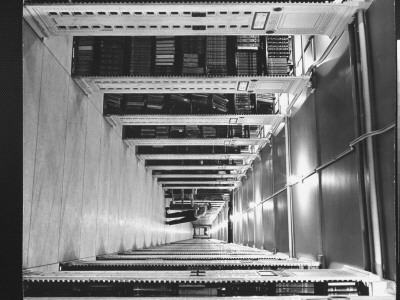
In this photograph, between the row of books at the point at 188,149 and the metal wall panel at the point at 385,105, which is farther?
the row of books at the point at 188,149

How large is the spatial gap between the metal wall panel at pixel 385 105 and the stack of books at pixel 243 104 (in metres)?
2.33

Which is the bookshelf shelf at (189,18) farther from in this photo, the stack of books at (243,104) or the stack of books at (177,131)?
the stack of books at (177,131)

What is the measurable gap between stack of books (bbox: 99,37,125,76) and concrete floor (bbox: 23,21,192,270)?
299 millimetres

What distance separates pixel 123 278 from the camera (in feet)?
7.77

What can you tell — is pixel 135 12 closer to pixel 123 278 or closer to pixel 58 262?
pixel 123 278

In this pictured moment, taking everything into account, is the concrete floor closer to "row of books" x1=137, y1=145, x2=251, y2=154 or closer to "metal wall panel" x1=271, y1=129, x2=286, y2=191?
"row of books" x1=137, y1=145, x2=251, y2=154

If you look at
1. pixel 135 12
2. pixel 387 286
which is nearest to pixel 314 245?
pixel 387 286

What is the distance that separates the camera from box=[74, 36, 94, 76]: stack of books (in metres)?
3.99

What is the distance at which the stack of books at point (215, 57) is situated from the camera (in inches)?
154

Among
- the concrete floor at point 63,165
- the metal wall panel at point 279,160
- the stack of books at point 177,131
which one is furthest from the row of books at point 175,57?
the stack of books at point 177,131

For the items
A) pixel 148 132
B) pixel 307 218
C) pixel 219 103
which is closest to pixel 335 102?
pixel 307 218

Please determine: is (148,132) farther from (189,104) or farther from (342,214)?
(342,214)

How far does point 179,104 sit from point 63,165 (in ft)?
5.88

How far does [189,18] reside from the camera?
2.86 m
